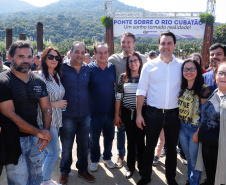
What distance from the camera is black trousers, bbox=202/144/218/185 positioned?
223 cm

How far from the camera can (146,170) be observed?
2.76 metres

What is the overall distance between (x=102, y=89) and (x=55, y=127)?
88cm

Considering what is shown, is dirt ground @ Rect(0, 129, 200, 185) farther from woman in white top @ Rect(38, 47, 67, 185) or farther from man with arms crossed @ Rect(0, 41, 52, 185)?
man with arms crossed @ Rect(0, 41, 52, 185)

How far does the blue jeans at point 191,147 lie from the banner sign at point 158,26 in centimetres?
830

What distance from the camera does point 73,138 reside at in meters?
2.79

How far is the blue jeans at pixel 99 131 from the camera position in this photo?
10.1 feet

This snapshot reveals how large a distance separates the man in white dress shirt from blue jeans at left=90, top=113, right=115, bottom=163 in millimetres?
621

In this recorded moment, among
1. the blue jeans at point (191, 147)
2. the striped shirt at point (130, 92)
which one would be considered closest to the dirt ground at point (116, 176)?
the blue jeans at point (191, 147)

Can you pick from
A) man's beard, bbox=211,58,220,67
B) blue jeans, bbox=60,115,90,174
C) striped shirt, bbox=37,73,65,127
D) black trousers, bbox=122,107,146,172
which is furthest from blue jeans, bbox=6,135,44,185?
man's beard, bbox=211,58,220,67

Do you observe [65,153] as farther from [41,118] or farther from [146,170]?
[146,170]

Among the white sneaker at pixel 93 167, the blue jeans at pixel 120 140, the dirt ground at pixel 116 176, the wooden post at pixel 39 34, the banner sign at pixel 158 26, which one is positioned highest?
the banner sign at pixel 158 26

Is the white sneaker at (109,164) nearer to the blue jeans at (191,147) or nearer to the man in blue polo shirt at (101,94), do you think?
the man in blue polo shirt at (101,94)

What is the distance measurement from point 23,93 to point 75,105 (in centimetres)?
86

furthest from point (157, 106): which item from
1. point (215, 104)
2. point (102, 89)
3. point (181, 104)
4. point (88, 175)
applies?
point (88, 175)
